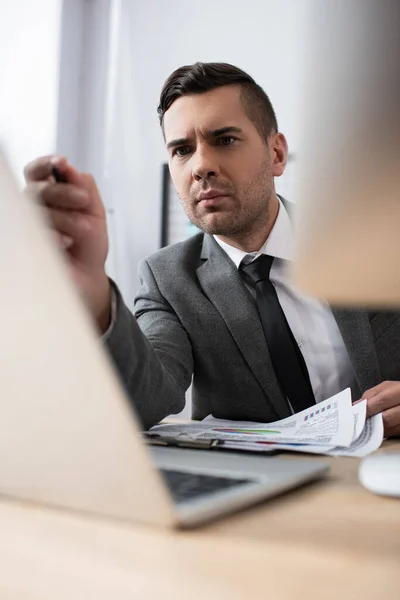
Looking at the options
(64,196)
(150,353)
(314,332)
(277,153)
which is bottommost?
(314,332)

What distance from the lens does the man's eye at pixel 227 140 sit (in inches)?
66.6

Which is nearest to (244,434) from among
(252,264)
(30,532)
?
(30,532)

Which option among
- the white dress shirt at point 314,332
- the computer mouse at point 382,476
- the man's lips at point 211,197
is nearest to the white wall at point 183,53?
the man's lips at point 211,197

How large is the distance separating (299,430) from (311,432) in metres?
0.03

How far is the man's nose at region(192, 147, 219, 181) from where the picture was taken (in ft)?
5.31

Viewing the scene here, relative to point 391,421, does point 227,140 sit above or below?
above

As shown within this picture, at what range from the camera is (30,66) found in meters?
3.49

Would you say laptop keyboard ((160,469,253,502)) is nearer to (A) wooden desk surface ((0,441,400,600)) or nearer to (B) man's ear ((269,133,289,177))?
(A) wooden desk surface ((0,441,400,600))

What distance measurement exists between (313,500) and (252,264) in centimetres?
98

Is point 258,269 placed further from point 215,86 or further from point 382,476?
point 382,476

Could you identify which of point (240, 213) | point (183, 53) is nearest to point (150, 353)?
point (240, 213)

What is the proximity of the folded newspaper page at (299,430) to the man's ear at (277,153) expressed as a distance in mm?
1078

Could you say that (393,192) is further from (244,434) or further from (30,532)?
(244,434)

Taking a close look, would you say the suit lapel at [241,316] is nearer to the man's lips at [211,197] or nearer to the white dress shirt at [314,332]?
the white dress shirt at [314,332]
